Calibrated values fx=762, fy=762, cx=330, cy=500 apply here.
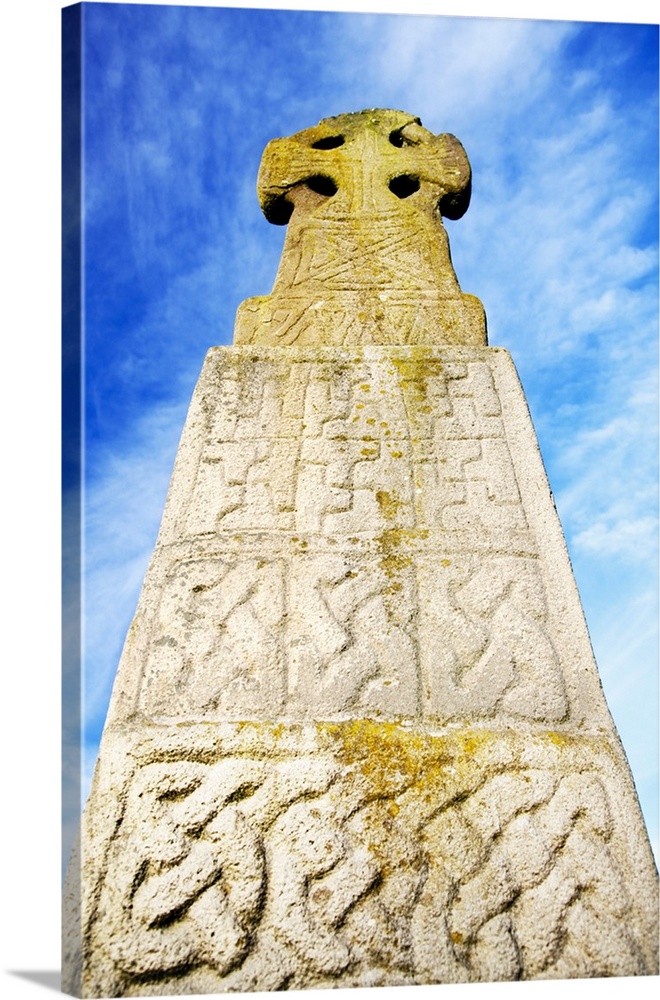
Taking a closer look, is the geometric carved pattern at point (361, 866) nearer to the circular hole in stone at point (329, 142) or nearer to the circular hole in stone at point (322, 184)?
the circular hole in stone at point (322, 184)

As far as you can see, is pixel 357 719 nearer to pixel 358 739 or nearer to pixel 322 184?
pixel 358 739

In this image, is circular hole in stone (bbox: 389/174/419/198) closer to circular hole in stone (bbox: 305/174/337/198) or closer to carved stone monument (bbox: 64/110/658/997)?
circular hole in stone (bbox: 305/174/337/198)

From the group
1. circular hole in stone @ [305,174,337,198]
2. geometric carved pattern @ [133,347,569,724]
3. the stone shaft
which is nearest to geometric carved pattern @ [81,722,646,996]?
the stone shaft

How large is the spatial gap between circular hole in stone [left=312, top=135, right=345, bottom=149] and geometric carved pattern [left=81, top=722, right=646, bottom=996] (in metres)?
3.39

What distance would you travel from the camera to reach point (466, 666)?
2279mm

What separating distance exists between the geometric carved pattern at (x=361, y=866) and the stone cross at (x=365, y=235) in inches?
76.6

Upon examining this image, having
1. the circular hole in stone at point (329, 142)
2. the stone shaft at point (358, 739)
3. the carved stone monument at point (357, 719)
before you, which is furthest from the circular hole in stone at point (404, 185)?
the stone shaft at point (358, 739)

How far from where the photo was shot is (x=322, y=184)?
13.5 ft

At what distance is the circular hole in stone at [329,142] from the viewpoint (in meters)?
4.27

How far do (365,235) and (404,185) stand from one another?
1.83 ft

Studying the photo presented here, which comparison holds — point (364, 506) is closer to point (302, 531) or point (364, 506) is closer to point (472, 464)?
point (302, 531)

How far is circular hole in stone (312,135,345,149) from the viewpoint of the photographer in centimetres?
427

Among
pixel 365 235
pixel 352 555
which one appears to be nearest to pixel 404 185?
pixel 365 235

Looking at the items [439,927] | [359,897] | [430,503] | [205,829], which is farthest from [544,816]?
[430,503]
